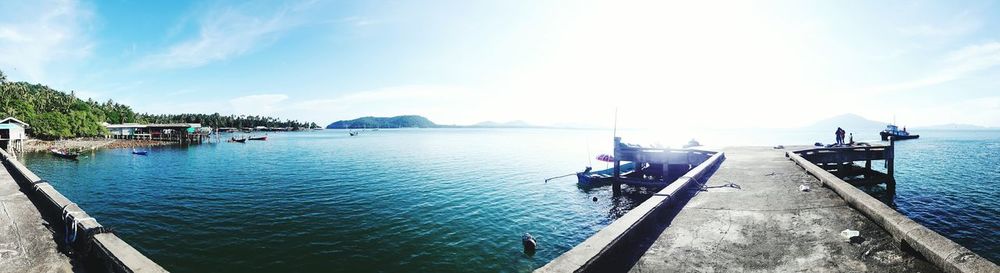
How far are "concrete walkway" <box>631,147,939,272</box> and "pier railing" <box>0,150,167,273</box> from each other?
8.52m

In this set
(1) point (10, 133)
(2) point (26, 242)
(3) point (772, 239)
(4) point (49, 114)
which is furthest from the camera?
(4) point (49, 114)

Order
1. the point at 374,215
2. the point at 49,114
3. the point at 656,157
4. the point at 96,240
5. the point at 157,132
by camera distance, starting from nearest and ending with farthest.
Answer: the point at 96,240
the point at 374,215
the point at 656,157
the point at 49,114
the point at 157,132

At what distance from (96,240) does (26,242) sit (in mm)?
3317

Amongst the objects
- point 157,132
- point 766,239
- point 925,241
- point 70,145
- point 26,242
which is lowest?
point 26,242

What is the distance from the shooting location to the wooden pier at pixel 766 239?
6082 millimetres

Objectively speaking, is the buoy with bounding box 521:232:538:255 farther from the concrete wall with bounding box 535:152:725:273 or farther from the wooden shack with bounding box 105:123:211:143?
the wooden shack with bounding box 105:123:211:143

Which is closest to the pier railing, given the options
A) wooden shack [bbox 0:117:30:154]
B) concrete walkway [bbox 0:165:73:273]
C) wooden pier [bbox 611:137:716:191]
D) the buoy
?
concrete walkway [bbox 0:165:73:273]

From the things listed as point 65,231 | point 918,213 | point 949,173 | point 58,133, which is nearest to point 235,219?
point 65,231

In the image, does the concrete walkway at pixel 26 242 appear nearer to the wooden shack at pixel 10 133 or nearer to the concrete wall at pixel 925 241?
the concrete wall at pixel 925 241

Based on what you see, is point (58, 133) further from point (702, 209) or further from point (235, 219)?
point (702, 209)

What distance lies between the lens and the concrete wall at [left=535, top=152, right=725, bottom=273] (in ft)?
18.8

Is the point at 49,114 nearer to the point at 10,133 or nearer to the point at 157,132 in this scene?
the point at 157,132

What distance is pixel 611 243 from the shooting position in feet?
21.8

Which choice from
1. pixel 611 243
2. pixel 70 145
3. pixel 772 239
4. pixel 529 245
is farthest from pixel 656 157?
pixel 70 145
